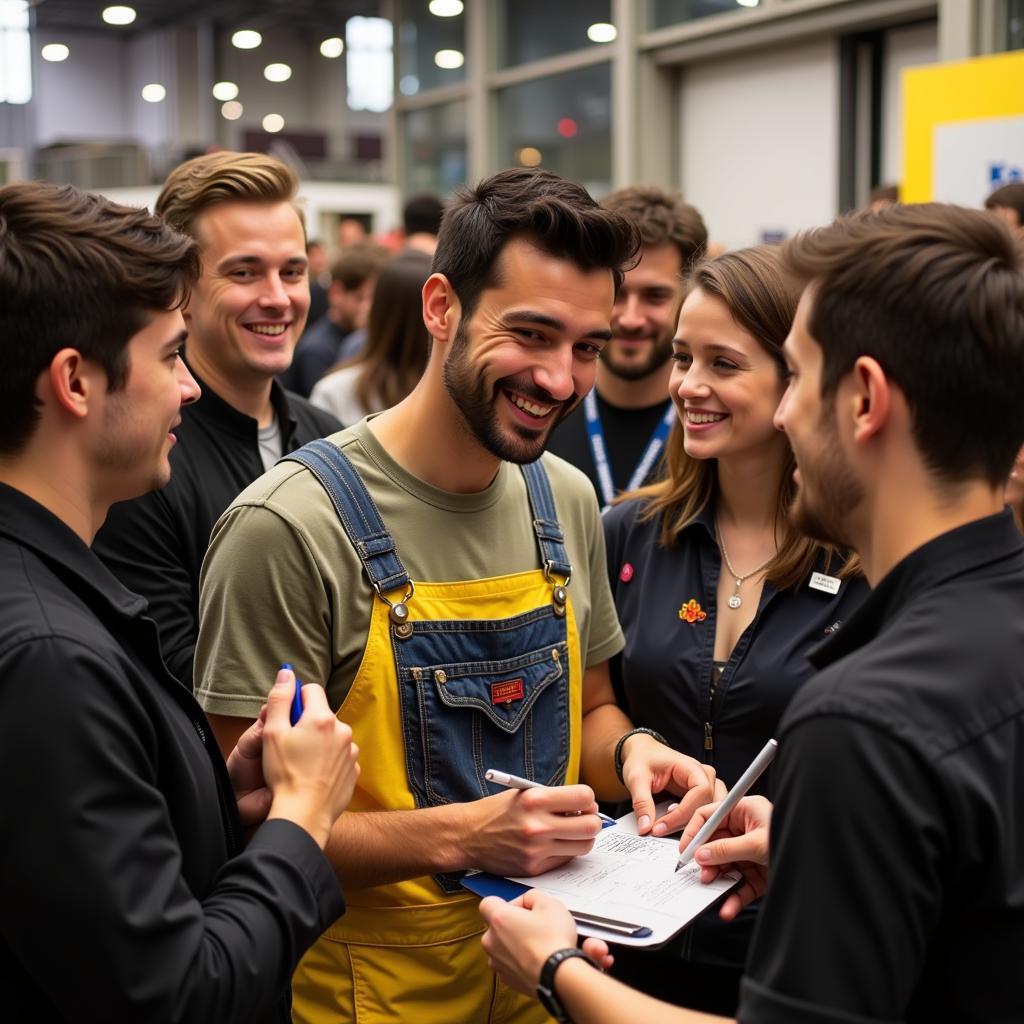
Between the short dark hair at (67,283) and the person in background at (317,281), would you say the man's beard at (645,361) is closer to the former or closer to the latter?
the short dark hair at (67,283)

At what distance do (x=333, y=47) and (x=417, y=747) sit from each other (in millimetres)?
26157

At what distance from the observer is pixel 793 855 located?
1121mm

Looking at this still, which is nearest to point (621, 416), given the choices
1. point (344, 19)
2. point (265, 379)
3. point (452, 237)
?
point (265, 379)

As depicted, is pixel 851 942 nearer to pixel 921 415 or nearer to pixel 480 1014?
pixel 921 415

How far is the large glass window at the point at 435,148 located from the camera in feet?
39.2

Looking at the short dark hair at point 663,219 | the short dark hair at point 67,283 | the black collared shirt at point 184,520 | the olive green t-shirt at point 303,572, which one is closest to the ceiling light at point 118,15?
the short dark hair at point 663,219

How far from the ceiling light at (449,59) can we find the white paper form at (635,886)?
428 inches

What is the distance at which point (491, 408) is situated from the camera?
196cm

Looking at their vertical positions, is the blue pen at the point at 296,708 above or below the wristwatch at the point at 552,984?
above

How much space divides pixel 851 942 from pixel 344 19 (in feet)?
81.0

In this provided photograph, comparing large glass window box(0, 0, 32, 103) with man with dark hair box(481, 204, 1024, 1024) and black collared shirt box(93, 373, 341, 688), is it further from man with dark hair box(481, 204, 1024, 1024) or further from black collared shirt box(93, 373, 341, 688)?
man with dark hair box(481, 204, 1024, 1024)

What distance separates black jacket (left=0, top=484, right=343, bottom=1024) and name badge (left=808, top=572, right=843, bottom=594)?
1234 millimetres

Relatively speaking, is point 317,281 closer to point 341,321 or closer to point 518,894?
point 341,321

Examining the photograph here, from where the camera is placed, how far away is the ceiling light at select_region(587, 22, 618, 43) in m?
9.78
